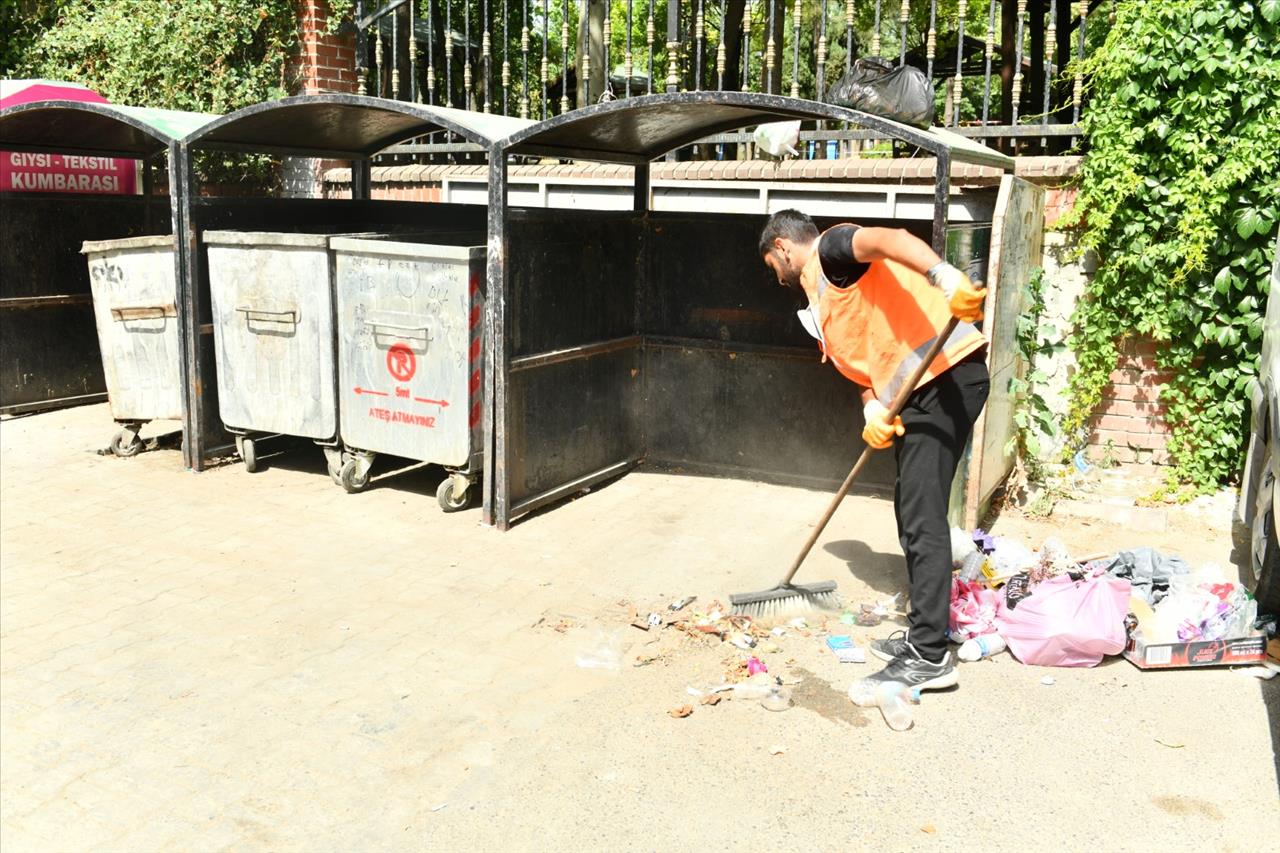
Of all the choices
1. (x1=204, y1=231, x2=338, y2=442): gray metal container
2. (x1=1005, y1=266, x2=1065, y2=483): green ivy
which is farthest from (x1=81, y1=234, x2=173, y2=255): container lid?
(x1=1005, y1=266, x2=1065, y2=483): green ivy

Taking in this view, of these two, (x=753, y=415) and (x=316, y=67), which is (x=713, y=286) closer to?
(x=753, y=415)

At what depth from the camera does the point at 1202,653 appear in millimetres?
4688

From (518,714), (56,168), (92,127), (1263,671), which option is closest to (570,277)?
(518,714)

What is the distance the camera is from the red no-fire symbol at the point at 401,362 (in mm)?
6648

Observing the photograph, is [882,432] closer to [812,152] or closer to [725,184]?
[725,184]

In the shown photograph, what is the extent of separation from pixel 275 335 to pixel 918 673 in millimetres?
4514

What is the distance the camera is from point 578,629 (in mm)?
5070

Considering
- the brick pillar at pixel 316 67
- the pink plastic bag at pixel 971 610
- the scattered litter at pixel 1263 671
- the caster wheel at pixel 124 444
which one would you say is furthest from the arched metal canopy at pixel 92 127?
the scattered litter at pixel 1263 671

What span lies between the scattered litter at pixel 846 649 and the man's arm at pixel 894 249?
160 centimetres

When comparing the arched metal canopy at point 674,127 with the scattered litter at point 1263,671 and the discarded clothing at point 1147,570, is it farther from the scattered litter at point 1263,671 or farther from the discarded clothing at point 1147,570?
→ the scattered litter at point 1263,671

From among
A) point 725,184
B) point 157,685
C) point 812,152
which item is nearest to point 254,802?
point 157,685

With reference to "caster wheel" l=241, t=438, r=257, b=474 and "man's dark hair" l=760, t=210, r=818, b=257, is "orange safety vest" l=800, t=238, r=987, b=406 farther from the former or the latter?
"caster wheel" l=241, t=438, r=257, b=474

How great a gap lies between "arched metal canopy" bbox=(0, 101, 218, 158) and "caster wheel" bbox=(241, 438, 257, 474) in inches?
75.6

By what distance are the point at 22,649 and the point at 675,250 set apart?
171 inches
